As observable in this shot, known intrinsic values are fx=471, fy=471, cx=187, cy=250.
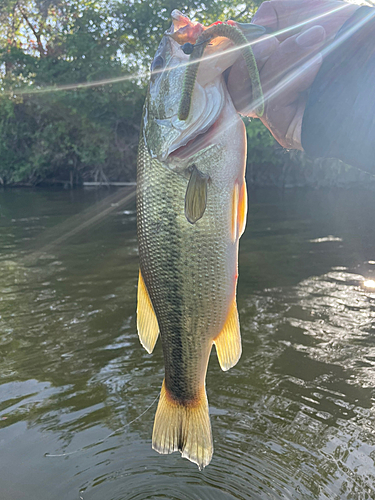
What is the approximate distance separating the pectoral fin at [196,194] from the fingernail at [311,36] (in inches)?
25.1

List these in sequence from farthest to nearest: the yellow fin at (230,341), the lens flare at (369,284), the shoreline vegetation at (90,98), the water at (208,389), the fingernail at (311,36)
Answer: the shoreline vegetation at (90,98), the lens flare at (369,284), the water at (208,389), the yellow fin at (230,341), the fingernail at (311,36)

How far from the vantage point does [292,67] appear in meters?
1.93

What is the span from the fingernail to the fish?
7.3 inches

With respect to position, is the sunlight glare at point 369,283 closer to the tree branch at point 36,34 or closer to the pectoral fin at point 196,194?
the pectoral fin at point 196,194

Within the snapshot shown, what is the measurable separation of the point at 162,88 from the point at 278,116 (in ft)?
1.75

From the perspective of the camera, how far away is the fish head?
6.03ft

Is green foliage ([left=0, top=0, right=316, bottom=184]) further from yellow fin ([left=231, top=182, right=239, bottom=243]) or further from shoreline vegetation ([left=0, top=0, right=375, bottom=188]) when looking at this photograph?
yellow fin ([left=231, top=182, right=239, bottom=243])

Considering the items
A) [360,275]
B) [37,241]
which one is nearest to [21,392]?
[360,275]

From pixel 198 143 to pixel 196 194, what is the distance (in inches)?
8.5

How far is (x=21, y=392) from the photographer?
13.1 ft

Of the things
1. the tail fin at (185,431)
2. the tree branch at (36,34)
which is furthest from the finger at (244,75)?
the tree branch at (36,34)

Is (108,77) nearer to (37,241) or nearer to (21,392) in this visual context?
(37,241)

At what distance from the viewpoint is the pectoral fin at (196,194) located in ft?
6.16

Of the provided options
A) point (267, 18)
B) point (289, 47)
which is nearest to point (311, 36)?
point (289, 47)
